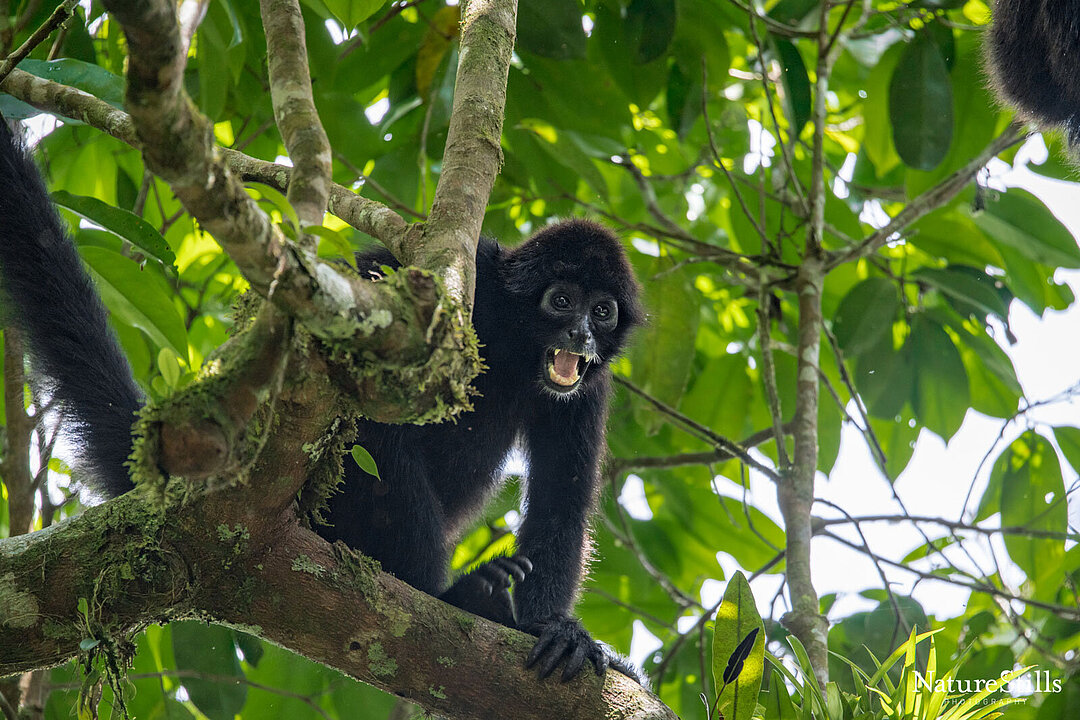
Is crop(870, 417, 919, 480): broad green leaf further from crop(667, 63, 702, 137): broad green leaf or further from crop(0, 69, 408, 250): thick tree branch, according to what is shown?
crop(0, 69, 408, 250): thick tree branch

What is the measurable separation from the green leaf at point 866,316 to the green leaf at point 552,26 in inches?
88.6

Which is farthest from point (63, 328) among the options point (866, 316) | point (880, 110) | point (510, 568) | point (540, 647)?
point (880, 110)

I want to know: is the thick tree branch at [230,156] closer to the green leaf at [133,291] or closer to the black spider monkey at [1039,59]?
the green leaf at [133,291]

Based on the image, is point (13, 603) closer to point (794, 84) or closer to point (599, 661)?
point (599, 661)

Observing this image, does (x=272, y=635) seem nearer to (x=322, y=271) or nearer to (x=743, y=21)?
(x=322, y=271)

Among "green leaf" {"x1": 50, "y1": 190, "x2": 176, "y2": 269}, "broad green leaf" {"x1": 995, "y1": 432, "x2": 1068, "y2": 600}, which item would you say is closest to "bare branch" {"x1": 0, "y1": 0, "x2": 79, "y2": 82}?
"green leaf" {"x1": 50, "y1": 190, "x2": 176, "y2": 269}

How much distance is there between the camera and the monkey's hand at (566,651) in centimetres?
338

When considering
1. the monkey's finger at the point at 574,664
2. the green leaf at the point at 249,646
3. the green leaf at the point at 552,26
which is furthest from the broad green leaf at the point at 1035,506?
the green leaf at the point at 249,646

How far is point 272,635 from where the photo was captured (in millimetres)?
3004

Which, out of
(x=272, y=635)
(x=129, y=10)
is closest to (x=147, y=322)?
(x=272, y=635)

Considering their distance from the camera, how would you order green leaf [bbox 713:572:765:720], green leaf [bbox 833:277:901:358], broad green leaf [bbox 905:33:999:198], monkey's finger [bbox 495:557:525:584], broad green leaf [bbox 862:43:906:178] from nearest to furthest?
green leaf [bbox 713:572:765:720] → monkey's finger [bbox 495:557:525:584] → green leaf [bbox 833:277:901:358] → broad green leaf [bbox 862:43:906:178] → broad green leaf [bbox 905:33:999:198]

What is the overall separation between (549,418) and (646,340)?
2.73 ft

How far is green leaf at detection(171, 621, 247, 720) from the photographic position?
Result: 431 centimetres

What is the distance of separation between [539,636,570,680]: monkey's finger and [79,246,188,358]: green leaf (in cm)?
201
